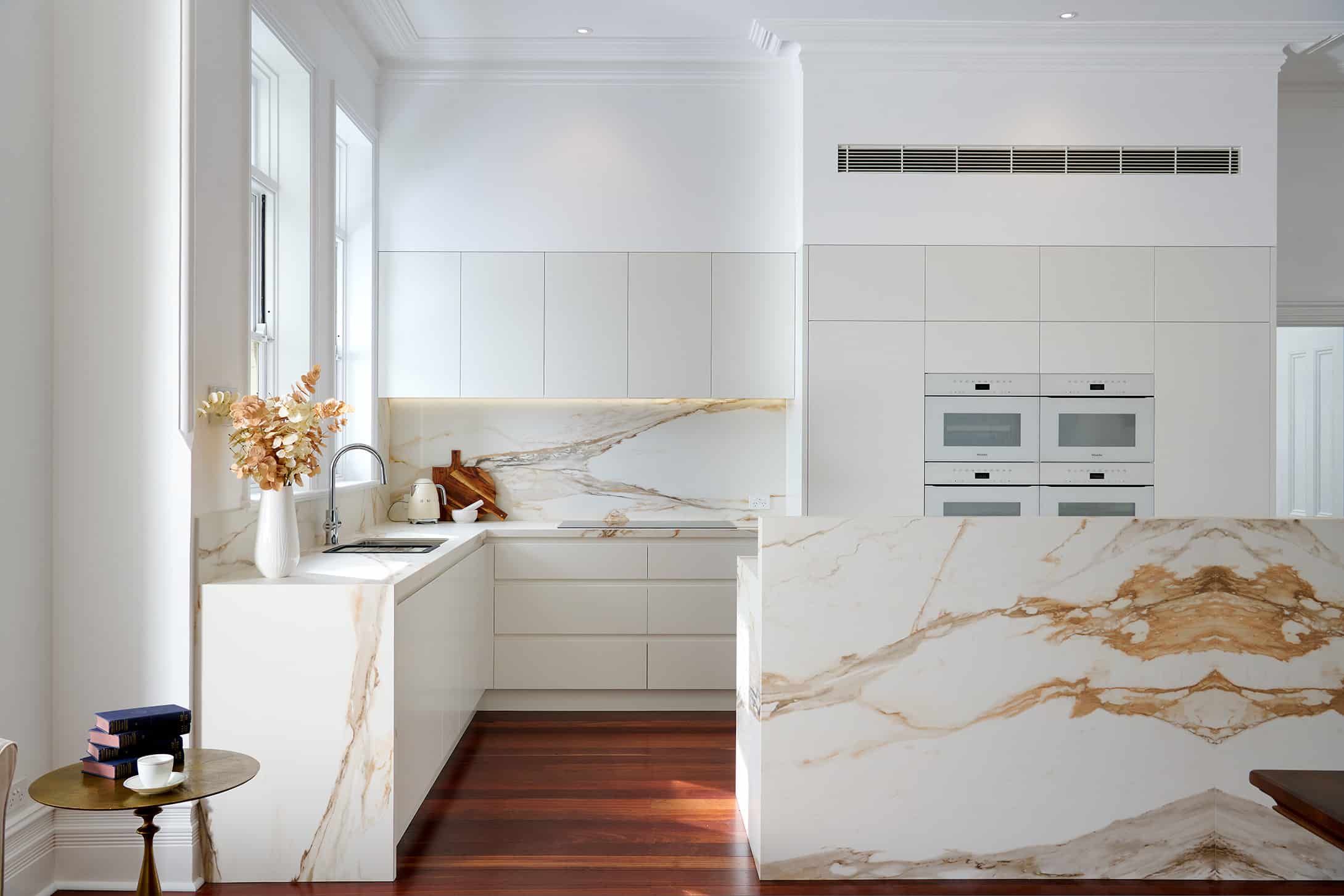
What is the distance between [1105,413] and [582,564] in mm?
2425

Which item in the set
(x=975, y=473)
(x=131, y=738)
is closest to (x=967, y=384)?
(x=975, y=473)

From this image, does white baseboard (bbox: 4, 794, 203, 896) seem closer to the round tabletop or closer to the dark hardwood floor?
the dark hardwood floor

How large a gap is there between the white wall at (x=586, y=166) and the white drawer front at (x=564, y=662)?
1809 millimetres

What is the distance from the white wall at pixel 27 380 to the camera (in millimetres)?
2270

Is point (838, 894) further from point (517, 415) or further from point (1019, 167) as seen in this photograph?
point (1019, 167)

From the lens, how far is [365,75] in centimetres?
416

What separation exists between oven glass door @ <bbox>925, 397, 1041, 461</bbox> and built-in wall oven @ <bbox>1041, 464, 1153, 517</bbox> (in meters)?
0.19

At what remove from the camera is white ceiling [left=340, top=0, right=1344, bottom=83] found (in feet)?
12.7

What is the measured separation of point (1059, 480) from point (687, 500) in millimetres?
1730

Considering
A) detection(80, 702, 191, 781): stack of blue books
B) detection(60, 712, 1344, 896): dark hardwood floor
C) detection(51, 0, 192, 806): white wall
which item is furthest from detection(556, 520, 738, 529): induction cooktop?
detection(80, 702, 191, 781): stack of blue books

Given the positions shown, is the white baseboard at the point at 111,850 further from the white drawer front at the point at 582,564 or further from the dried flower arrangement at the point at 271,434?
the white drawer front at the point at 582,564

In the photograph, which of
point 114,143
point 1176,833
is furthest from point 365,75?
point 1176,833

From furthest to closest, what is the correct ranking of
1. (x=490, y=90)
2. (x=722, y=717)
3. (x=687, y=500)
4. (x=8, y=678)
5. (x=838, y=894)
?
(x=687, y=500)
(x=490, y=90)
(x=722, y=717)
(x=838, y=894)
(x=8, y=678)

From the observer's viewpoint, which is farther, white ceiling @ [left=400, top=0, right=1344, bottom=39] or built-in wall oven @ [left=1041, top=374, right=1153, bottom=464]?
built-in wall oven @ [left=1041, top=374, right=1153, bottom=464]
